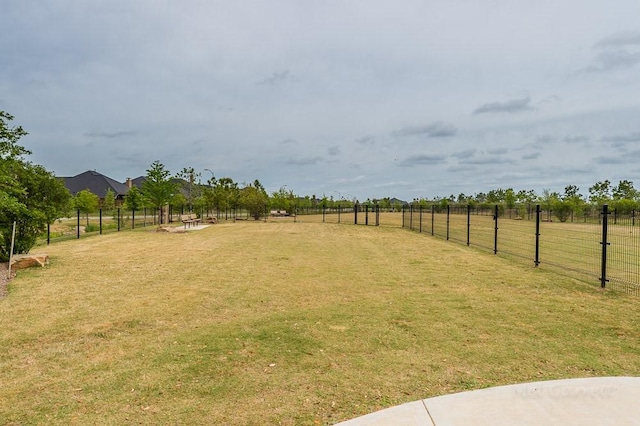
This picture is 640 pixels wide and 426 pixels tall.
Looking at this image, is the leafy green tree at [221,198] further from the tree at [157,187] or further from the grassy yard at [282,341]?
the grassy yard at [282,341]

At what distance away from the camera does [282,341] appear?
4598 millimetres

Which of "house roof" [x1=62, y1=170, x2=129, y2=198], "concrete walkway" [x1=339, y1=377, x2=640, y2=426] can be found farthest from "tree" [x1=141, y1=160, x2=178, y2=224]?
"house roof" [x1=62, y1=170, x2=129, y2=198]

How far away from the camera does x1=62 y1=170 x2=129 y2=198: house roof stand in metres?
62.2

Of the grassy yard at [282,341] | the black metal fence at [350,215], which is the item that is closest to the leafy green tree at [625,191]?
the black metal fence at [350,215]

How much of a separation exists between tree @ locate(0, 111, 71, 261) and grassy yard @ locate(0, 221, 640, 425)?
2200 millimetres

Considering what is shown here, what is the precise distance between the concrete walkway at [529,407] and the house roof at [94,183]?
68141 millimetres

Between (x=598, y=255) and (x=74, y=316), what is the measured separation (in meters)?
14.3

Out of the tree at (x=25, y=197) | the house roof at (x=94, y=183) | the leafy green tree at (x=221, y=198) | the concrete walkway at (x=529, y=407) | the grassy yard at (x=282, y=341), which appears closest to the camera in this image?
the concrete walkway at (x=529, y=407)

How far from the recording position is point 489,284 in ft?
25.9

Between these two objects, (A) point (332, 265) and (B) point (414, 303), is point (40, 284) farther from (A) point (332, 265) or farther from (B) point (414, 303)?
(B) point (414, 303)

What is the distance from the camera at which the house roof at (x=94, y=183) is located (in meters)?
62.2

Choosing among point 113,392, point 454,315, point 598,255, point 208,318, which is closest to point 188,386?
point 113,392

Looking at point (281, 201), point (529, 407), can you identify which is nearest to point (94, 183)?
point (281, 201)

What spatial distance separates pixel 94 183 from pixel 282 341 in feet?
229
